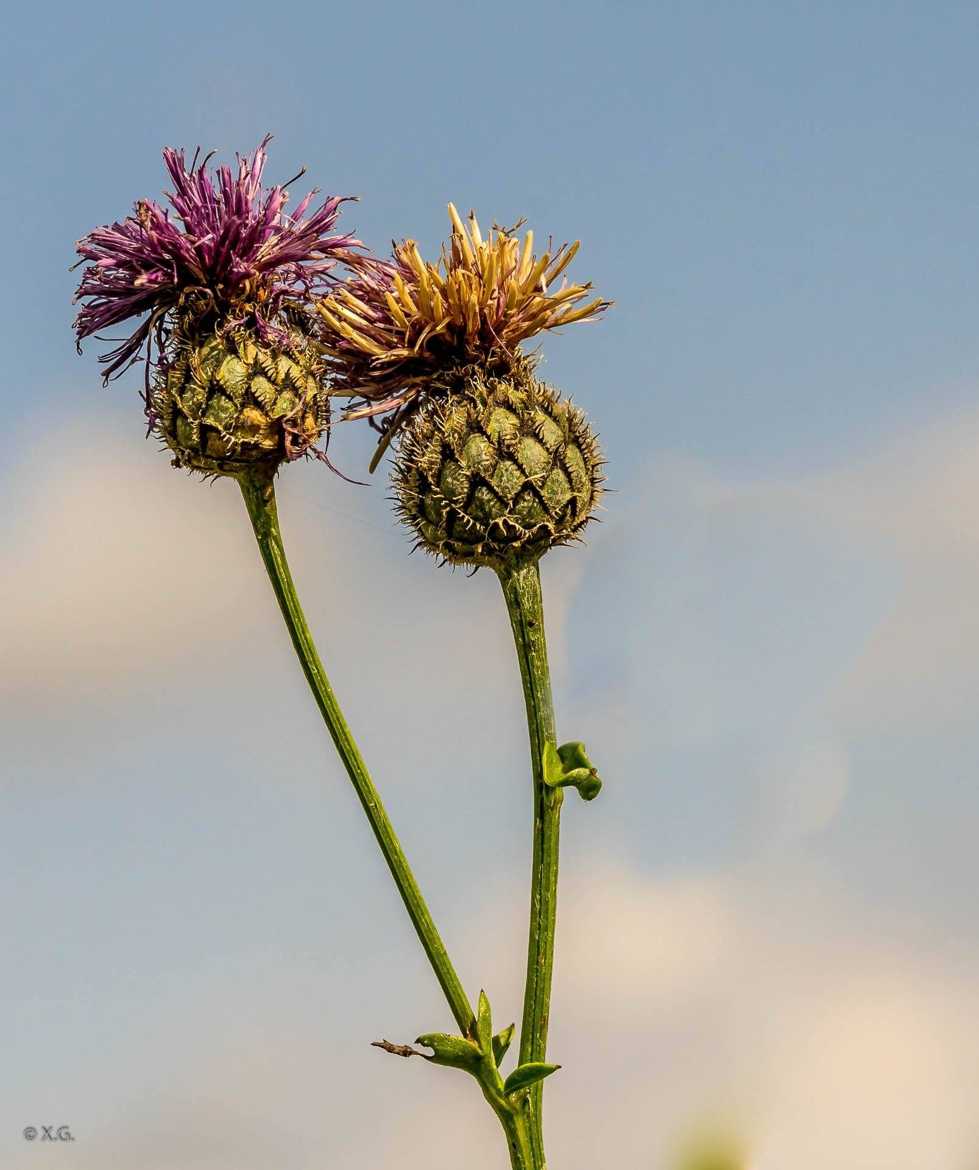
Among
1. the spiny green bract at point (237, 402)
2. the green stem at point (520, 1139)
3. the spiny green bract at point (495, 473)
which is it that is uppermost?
the spiny green bract at point (237, 402)

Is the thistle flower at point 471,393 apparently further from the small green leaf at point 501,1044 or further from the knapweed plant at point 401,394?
the small green leaf at point 501,1044

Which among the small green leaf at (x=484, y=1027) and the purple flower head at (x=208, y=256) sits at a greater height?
the purple flower head at (x=208, y=256)

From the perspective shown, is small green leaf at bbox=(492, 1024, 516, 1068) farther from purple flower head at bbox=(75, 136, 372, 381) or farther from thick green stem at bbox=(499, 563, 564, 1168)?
purple flower head at bbox=(75, 136, 372, 381)

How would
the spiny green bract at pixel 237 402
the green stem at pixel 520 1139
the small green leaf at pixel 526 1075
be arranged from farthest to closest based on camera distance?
the spiny green bract at pixel 237 402
the green stem at pixel 520 1139
the small green leaf at pixel 526 1075

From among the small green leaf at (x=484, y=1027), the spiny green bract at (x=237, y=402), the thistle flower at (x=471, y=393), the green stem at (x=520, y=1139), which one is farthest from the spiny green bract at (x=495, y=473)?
the green stem at (x=520, y=1139)

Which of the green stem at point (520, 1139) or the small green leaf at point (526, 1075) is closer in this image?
the small green leaf at point (526, 1075)

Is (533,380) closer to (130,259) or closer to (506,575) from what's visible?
(506,575)

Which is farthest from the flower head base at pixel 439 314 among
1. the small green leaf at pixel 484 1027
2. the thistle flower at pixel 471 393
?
the small green leaf at pixel 484 1027

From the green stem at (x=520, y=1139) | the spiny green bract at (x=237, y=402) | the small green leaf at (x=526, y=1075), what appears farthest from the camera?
the spiny green bract at (x=237, y=402)
